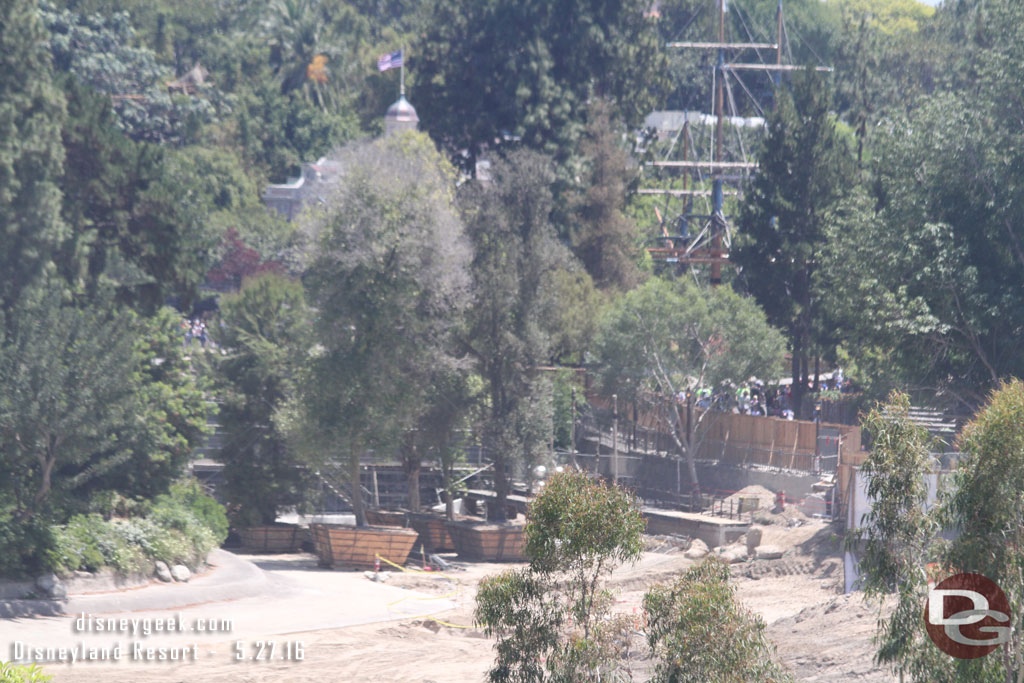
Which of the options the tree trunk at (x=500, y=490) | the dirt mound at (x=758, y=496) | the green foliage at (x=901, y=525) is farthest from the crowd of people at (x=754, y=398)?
the green foliage at (x=901, y=525)

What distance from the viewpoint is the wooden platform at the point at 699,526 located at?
39.6m

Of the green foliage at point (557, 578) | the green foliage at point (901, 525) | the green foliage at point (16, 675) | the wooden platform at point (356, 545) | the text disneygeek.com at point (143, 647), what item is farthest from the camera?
the wooden platform at point (356, 545)

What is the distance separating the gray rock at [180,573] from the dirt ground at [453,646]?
13.1 ft

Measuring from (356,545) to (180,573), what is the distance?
7.44 m

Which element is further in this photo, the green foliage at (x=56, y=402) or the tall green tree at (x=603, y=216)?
the tall green tree at (x=603, y=216)

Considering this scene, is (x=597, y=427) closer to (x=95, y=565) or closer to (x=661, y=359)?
(x=661, y=359)

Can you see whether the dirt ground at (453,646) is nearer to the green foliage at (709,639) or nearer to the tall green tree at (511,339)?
the green foliage at (709,639)

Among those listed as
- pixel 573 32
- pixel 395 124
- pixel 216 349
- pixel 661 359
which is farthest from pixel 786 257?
pixel 395 124

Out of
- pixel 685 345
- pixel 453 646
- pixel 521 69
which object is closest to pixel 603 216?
pixel 521 69

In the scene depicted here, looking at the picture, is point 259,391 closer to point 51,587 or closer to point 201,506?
point 201,506

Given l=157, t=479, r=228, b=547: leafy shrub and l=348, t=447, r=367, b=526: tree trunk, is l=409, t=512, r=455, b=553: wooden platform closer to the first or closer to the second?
l=348, t=447, r=367, b=526: tree trunk

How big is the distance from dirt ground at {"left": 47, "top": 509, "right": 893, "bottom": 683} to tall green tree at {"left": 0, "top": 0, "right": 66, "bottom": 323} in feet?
41.0

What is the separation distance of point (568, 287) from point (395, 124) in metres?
23.8

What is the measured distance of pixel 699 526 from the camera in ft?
132
